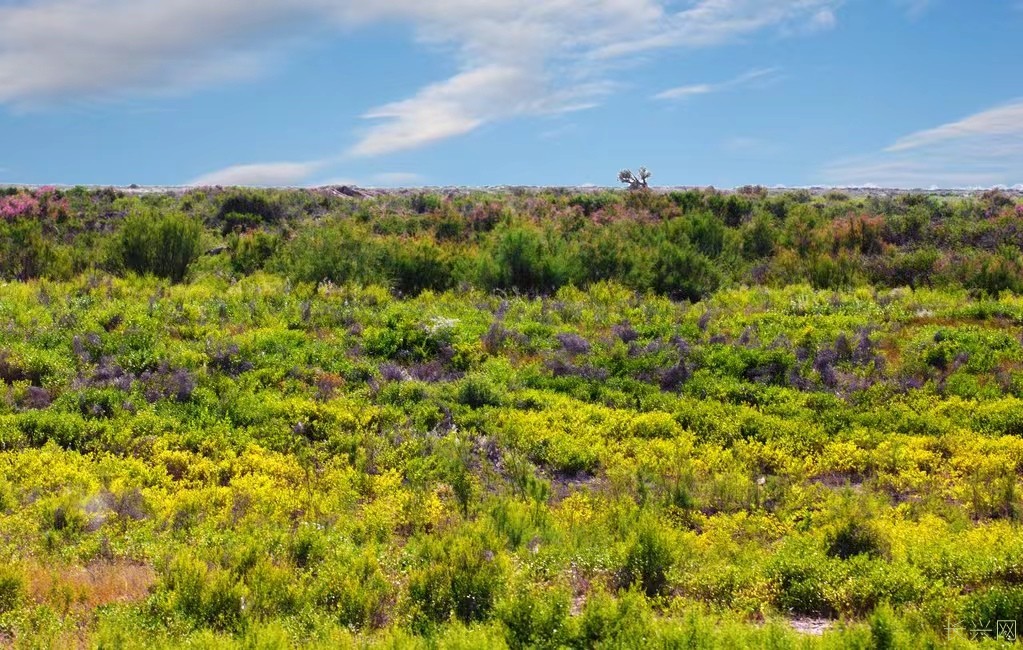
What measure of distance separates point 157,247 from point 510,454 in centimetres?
1618

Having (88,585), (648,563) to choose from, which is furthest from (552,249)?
(88,585)

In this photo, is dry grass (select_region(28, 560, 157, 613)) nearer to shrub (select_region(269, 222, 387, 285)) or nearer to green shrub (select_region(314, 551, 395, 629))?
green shrub (select_region(314, 551, 395, 629))

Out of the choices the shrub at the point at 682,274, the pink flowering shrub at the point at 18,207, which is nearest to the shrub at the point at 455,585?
the shrub at the point at 682,274

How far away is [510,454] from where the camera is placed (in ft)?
30.2

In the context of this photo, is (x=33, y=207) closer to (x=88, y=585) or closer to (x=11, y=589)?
(x=11, y=589)

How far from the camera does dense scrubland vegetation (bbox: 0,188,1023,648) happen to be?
546 centimetres

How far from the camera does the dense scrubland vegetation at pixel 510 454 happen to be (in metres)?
5.46

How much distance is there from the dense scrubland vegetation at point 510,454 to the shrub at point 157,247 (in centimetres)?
146

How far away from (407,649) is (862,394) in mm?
8596

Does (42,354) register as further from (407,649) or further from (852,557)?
(852,557)

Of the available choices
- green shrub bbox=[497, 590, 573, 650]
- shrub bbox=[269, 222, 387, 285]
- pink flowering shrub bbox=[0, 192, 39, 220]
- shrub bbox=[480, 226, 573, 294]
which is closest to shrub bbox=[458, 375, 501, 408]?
green shrub bbox=[497, 590, 573, 650]

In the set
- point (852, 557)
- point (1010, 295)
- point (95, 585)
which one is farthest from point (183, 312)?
point (1010, 295)

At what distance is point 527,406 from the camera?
36.4 ft

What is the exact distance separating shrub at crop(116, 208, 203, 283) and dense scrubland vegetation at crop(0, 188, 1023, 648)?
4.79 ft
